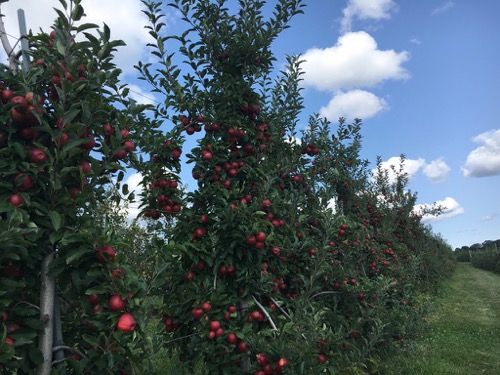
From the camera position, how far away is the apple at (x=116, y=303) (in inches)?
72.4

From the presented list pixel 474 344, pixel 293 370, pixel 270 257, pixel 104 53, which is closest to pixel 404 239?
pixel 474 344

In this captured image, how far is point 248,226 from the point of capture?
139 inches

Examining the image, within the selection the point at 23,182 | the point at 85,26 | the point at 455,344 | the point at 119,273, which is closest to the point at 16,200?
the point at 23,182

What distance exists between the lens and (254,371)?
313cm

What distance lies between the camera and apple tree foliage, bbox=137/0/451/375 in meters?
3.41

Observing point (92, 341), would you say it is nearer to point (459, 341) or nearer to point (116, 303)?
point (116, 303)

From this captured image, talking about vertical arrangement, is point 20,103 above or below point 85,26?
below

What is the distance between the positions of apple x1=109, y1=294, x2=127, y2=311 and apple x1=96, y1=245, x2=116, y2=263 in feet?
0.60

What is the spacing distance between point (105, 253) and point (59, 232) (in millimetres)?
281

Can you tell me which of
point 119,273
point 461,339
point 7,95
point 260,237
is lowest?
point 461,339

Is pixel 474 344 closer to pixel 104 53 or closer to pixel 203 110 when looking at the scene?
pixel 203 110

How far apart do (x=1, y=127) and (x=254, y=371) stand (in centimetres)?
255

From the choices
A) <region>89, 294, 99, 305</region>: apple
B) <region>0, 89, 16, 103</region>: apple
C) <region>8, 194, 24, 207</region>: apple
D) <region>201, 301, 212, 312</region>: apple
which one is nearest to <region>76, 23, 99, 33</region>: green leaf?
<region>0, 89, 16, 103</region>: apple

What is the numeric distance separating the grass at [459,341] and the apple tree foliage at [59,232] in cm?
461
